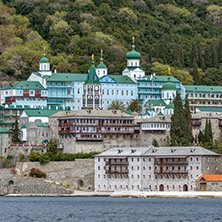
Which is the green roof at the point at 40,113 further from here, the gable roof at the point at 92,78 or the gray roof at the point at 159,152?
the gray roof at the point at 159,152

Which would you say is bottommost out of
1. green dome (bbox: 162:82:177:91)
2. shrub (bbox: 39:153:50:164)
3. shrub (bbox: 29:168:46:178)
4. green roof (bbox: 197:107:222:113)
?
shrub (bbox: 29:168:46:178)

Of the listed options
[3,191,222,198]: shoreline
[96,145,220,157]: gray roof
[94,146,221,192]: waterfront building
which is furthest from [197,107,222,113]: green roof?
[3,191,222,198]: shoreline

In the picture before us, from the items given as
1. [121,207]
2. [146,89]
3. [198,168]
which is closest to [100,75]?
[146,89]

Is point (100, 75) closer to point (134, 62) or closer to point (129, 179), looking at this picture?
point (134, 62)

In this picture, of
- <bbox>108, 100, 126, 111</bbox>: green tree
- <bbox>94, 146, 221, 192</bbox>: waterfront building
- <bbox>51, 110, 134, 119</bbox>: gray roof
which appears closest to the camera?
<bbox>94, 146, 221, 192</bbox>: waterfront building

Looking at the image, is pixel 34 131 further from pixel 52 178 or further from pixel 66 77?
pixel 66 77

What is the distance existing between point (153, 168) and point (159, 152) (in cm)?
239

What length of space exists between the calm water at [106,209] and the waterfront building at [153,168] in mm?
6447

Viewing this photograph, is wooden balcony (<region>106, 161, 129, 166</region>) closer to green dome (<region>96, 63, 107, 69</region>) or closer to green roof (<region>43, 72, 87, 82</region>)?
green roof (<region>43, 72, 87, 82</region>)

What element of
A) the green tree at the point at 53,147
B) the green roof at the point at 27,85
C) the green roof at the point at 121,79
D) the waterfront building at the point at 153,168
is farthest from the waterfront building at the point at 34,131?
the green roof at the point at 121,79

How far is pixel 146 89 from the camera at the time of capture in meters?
184

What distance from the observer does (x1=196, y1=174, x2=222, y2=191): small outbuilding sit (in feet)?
419

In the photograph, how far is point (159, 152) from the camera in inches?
5344

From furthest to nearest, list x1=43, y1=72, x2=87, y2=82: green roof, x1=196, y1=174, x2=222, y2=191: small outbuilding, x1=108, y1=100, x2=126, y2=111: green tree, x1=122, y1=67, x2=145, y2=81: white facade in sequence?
x1=122, y1=67, x2=145, y2=81: white facade
x1=43, y1=72, x2=87, y2=82: green roof
x1=108, y1=100, x2=126, y2=111: green tree
x1=196, y1=174, x2=222, y2=191: small outbuilding
